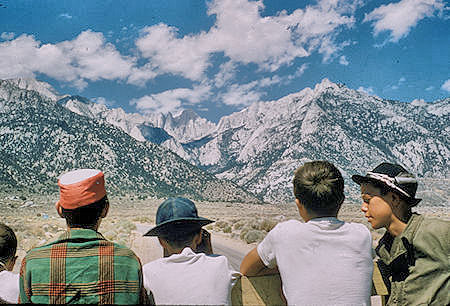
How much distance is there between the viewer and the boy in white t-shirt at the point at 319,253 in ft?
6.64

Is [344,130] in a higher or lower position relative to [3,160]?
higher

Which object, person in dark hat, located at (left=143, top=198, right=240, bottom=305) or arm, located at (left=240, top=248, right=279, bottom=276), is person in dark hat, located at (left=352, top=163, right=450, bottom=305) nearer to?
arm, located at (left=240, top=248, right=279, bottom=276)

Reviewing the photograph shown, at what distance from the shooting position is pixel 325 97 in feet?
640

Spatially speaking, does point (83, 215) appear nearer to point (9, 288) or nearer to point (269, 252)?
point (9, 288)

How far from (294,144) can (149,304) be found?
17335 cm

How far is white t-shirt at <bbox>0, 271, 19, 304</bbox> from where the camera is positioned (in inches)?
93.0

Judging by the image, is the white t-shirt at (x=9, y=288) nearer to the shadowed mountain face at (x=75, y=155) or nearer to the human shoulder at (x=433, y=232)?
A: the human shoulder at (x=433, y=232)

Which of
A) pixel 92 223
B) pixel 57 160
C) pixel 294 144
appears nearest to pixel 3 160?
pixel 57 160

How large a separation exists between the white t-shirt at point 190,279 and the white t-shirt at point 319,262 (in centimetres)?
30

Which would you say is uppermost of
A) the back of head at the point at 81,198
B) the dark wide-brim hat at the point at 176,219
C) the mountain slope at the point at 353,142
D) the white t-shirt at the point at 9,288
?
the mountain slope at the point at 353,142

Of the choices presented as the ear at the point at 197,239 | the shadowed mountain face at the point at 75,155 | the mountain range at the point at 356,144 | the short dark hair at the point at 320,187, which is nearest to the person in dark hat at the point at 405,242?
the short dark hair at the point at 320,187

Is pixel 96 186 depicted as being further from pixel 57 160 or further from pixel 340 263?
pixel 57 160

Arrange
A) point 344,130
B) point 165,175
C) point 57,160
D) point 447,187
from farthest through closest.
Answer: point 344,130
point 447,187
point 165,175
point 57,160

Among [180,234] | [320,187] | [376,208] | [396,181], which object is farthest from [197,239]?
[396,181]
